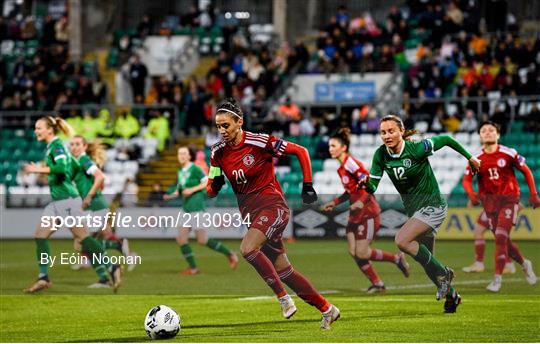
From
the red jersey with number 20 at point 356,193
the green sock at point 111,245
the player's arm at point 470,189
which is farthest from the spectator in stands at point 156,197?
the player's arm at point 470,189

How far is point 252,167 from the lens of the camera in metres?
11.0

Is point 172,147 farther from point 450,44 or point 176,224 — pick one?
point 176,224

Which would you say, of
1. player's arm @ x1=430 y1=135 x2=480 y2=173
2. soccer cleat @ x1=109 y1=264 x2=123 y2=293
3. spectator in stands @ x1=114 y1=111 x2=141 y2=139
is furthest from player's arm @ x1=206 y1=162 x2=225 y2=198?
spectator in stands @ x1=114 y1=111 x2=141 y2=139

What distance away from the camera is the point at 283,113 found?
3002cm

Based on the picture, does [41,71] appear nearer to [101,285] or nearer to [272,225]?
[101,285]

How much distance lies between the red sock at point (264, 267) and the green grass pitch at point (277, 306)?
506mm

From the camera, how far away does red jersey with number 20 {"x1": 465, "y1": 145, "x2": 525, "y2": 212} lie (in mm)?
14953

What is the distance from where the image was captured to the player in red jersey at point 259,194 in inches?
431

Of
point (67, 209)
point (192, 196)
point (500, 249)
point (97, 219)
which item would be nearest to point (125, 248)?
point (97, 219)

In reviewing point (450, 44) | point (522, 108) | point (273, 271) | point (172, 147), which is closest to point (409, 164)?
point (273, 271)

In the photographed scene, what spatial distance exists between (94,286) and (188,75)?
66.9 feet

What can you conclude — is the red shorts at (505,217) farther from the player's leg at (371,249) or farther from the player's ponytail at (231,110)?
the player's ponytail at (231,110)

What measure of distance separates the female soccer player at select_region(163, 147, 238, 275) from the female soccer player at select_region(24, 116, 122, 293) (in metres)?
2.25

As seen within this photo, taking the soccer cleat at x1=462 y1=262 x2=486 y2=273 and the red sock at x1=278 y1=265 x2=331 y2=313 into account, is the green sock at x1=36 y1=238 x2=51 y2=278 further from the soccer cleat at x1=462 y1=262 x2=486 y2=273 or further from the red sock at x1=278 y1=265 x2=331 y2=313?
the soccer cleat at x1=462 y1=262 x2=486 y2=273
